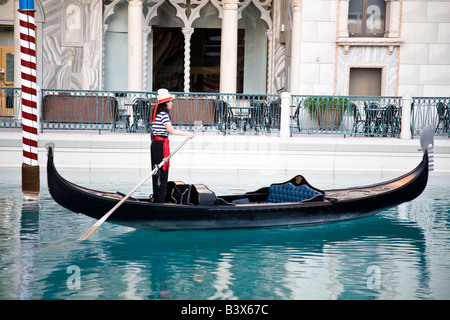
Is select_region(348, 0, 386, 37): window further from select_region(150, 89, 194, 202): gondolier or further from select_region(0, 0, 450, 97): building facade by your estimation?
select_region(150, 89, 194, 202): gondolier

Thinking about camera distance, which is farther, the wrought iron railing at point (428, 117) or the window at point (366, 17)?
the window at point (366, 17)

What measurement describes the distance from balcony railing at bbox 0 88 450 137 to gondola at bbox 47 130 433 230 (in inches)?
201

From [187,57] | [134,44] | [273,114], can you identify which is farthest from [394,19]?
[134,44]

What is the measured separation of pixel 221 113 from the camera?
46.1 feet

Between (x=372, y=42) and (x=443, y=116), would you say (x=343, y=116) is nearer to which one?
(x=443, y=116)

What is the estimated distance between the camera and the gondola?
24.3ft

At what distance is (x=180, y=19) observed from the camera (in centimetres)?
1941

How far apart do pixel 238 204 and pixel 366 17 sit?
10.6m

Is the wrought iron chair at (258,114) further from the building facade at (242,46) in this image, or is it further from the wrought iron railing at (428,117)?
the wrought iron railing at (428,117)

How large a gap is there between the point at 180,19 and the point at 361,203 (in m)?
12.2

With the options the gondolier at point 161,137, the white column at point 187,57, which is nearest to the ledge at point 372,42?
the white column at point 187,57

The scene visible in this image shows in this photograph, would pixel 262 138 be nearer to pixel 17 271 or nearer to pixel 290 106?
pixel 290 106

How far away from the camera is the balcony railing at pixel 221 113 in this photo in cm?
1389

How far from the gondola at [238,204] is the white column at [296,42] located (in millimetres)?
7965
